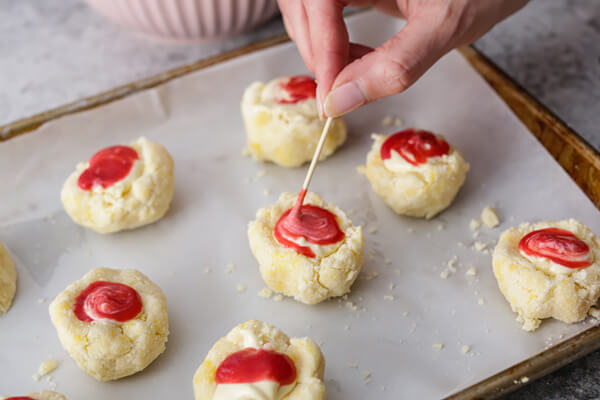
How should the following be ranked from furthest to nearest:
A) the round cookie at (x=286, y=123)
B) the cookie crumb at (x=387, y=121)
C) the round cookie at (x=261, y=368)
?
the cookie crumb at (x=387, y=121)
the round cookie at (x=286, y=123)
the round cookie at (x=261, y=368)

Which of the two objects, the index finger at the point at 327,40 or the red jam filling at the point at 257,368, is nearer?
the red jam filling at the point at 257,368

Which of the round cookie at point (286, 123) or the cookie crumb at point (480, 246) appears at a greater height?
the round cookie at point (286, 123)

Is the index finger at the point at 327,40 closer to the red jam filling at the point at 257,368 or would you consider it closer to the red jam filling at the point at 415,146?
the red jam filling at the point at 415,146

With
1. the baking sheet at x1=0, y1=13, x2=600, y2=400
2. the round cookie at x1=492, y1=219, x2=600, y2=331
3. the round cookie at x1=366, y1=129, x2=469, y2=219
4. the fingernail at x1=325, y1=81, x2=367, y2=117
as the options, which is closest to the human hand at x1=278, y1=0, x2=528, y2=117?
the fingernail at x1=325, y1=81, x2=367, y2=117

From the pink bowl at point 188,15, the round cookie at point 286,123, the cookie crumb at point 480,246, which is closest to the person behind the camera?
the cookie crumb at point 480,246

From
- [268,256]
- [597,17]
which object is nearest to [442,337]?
[268,256]

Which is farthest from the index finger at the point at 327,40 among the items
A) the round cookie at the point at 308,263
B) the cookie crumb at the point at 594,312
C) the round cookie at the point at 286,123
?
the cookie crumb at the point at 594,312

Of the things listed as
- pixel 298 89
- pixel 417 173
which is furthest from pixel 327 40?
pixel 417 173
